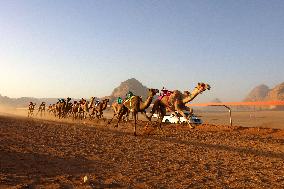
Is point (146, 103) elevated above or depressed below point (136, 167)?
above

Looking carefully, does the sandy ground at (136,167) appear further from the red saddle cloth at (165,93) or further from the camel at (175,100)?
the red saddle cloth at (165,93)

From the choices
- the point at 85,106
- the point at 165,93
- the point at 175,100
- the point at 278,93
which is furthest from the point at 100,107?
the point at 278,93

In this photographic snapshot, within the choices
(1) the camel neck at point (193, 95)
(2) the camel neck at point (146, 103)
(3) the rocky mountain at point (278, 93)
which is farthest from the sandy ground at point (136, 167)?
(3) the rocky mountain at point (278, 93)

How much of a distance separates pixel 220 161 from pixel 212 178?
2.47m

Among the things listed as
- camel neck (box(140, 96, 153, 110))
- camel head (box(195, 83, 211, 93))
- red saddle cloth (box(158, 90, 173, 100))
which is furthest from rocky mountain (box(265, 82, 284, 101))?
camel neck (box(140, 96, 153, 110))

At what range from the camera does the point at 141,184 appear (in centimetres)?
650

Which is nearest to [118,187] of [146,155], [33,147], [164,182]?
[164,182]

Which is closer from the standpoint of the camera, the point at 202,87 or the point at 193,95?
the point at 202,87

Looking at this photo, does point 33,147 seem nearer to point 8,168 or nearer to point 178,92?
point 8,168

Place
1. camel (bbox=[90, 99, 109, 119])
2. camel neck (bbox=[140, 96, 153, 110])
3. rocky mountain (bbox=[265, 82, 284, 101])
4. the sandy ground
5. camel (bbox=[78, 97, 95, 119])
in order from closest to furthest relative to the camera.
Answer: the sandy ground
camel neck (bbox=[140, 96, 153, 110])
camel (bbox=[90, 99, 109, 119])
camel (bbox=[78, 97, 95, 119])
rocky mountain (bbox=[265, 82, 284, 101])

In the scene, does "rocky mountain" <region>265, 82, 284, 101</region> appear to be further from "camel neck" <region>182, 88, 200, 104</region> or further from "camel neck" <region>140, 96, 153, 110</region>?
"camel neck" <region>140, 96, 153, 110</region>

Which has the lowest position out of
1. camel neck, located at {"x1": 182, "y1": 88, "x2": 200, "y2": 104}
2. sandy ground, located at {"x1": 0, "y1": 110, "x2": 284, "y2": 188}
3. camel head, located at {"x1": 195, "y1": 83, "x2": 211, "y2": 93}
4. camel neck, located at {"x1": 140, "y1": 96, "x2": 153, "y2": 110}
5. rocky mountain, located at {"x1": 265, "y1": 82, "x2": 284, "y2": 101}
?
sandy ground, located at {"x1": 0, "y1": 110, "x2": 284, "y2": 188}

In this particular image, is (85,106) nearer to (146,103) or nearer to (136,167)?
(146,103)

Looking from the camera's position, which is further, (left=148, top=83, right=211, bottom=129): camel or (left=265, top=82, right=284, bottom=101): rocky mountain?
(left=265, top=82, right=284, bottom=101): rocky mountain
